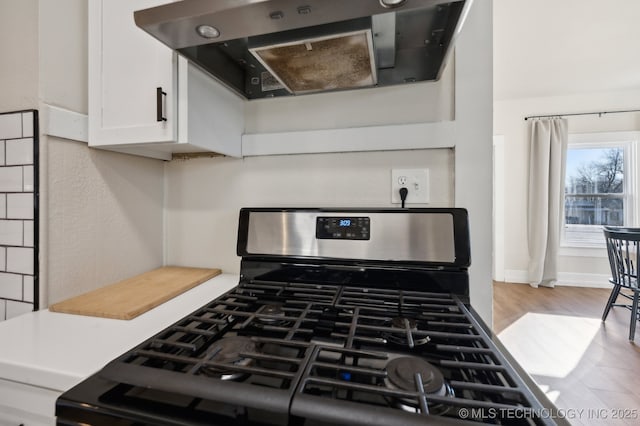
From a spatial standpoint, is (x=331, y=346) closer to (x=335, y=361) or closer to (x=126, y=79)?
(x=335, y=361)

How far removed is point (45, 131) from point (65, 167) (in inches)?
4.1

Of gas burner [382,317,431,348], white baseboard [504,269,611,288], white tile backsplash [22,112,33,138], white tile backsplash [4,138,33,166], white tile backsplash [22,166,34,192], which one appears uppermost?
white tile backsplash [22,112,33,138]

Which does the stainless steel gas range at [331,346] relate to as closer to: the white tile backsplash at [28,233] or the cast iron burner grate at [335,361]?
the cast iron burner grate at [335,361]

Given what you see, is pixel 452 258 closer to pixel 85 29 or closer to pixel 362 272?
pixel 362 272

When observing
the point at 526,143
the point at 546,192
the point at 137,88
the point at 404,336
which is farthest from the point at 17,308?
the point at 526,143

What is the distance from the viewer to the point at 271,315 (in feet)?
2.04

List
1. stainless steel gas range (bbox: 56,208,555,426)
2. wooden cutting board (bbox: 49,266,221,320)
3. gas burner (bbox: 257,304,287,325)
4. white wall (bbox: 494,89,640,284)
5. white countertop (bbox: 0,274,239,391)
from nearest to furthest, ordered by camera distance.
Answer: stainless steel gas range (bbox: 56,208,555,426) → white countertop (bbox: 0,274,239,391) → gas burner (bbox: 257,304,287,325) → wooden cutting board (bbox: 49,266,221,320) → white wall (bbox: 494,89,640,284)

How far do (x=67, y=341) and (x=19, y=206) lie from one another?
477 millimetres

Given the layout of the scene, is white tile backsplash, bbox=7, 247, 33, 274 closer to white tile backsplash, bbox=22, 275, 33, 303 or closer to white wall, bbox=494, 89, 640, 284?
white tile backsplash, bbox=22, 275, 33, 303

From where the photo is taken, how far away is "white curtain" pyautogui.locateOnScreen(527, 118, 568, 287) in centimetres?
374

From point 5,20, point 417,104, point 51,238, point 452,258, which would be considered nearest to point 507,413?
point 452,258

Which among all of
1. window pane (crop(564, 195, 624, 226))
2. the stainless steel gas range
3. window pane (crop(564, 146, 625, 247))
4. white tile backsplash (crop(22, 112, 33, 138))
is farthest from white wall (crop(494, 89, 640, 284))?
white tile backsplash (crop(22, 112, 33, 138))

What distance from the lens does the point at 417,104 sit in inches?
38.6

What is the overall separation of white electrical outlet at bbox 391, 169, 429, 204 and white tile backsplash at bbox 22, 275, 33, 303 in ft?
3.62
